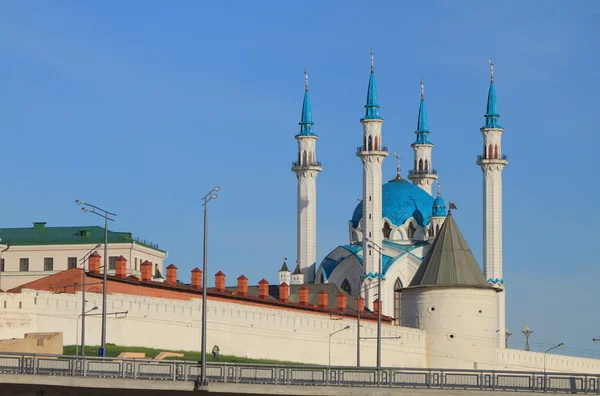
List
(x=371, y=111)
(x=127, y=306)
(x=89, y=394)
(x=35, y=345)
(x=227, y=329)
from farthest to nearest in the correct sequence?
(x=371, y=111), (x=227, y=329), (x=127, y=306), (x=35, y=345), (x=89, y=394)

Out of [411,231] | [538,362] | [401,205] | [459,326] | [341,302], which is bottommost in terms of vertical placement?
[538,362]

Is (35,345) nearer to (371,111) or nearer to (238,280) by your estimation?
(238,280)

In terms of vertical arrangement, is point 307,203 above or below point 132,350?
above

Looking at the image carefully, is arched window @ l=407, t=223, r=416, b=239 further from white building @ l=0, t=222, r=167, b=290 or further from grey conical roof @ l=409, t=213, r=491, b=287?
grey conical roof @ l=409, t=213, r=491, b=287

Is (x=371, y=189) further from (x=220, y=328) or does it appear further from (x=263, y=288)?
(x=220, y=328)

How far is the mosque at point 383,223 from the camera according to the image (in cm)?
13012

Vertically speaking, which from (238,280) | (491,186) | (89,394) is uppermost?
(491,186)

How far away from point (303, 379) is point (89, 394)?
637 centimetres

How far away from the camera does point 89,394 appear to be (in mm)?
48125

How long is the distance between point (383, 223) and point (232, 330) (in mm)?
49128

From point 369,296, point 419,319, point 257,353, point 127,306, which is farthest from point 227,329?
point 369,296

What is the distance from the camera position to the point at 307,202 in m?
137

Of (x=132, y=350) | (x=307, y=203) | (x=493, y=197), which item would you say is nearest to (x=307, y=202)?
(x=307, y=203)

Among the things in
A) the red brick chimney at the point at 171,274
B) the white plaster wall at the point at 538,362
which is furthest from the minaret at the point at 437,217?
the red brick chimney at the point at 171,274
